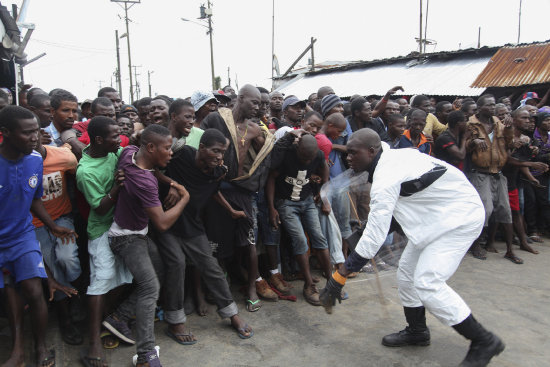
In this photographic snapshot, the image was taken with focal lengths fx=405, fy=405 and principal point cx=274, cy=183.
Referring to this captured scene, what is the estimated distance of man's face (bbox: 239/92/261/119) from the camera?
389 cm

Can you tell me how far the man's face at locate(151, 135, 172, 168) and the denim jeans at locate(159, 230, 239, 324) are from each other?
0.68 metres

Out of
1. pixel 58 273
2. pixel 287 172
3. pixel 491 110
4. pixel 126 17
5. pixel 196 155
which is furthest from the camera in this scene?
pixel 126 17

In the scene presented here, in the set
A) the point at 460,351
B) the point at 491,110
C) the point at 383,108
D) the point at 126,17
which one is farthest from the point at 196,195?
the point at 126,17

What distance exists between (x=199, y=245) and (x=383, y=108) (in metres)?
3.52

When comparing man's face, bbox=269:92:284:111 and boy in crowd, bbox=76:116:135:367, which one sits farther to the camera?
man's face, bbox=269:92:284:111

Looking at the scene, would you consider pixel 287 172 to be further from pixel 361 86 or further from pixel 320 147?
pixel 361 86

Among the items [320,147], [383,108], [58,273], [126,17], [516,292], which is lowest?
[516,292]

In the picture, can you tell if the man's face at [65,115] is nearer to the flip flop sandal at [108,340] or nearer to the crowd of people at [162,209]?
the crowd of people at [162,209]

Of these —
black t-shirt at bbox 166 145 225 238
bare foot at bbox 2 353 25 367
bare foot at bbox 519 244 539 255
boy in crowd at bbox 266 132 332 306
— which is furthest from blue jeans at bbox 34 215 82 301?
A: bare foot at bbox 519 244 539 255

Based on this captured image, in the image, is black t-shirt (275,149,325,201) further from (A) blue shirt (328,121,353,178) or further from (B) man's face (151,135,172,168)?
(B) man's face (151,135,172,168)

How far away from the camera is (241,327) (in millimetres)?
3385

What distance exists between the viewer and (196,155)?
133 inches

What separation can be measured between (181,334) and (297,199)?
1.72 m

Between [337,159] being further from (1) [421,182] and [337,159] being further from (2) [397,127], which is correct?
(1) [421,182]
